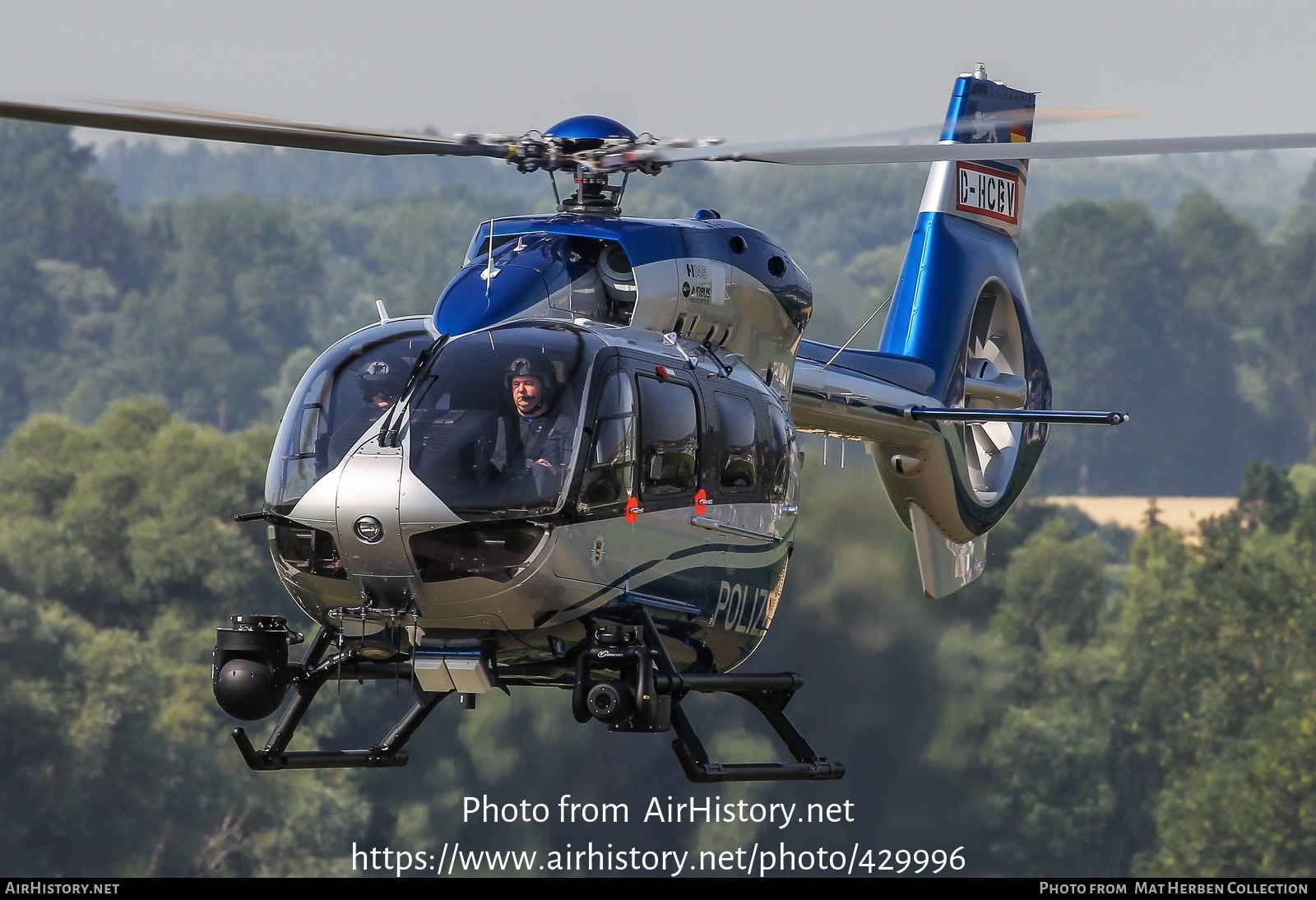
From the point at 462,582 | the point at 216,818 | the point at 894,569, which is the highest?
the point at 462,582

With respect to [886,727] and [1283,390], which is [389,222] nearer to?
[1283,390]

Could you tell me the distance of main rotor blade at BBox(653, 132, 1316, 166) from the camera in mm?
9570

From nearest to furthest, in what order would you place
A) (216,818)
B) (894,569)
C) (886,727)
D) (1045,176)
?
(894,569) → (886,727) → (216,818) → (1045,176)

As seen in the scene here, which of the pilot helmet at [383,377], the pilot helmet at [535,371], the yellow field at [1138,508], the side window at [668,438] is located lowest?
the yellow field at [1138,508]

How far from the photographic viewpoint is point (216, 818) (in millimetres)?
42156

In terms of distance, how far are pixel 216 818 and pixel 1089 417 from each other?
1316 inches

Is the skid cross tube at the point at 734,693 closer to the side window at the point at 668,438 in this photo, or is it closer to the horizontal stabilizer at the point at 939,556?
the side window at the point at 668,438

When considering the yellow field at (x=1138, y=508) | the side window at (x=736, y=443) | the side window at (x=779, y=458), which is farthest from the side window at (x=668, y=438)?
the yellow field at (x=1138, y=508)

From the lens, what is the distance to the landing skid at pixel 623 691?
945 centimetres

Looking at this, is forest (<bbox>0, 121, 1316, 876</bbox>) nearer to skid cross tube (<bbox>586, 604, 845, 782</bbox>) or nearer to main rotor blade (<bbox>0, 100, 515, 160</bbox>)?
skid cross tube (<bbox>586, 604, 845, 782</bbox>)

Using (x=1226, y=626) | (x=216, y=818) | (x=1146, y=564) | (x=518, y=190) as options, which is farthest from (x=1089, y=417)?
(x=518, y=190)

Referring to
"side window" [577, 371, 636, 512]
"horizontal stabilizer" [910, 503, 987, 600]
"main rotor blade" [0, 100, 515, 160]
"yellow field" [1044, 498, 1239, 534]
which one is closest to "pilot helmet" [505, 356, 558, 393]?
"side window" [577, 371, 636, 512]

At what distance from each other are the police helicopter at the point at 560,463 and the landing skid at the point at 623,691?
0.02 meters

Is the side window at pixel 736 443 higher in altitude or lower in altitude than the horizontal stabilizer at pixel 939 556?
Result: higher
